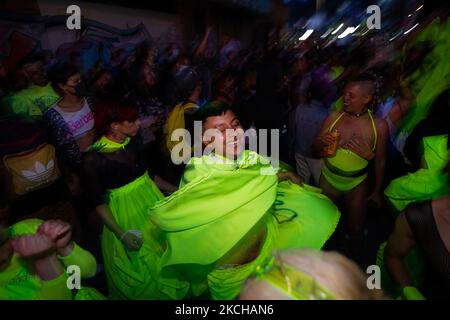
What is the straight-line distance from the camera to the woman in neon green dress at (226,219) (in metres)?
1.21

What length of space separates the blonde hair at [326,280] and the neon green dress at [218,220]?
1.42 feet

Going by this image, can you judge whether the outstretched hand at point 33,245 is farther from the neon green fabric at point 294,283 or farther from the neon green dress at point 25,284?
the neon green fabric at point 294,283

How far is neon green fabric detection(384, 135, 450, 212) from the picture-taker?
1445mm

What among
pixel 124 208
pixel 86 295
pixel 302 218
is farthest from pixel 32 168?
pixel 302 218

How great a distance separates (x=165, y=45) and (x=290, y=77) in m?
2.10

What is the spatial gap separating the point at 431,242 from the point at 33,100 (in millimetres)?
2587

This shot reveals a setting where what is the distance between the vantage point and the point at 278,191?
63.8 inches

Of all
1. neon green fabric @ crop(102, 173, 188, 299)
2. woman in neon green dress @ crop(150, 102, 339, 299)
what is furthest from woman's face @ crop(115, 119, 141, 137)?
woman in neon green dress @ crop(150, 102, 339, 299)

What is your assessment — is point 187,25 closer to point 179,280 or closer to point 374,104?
point 374,104

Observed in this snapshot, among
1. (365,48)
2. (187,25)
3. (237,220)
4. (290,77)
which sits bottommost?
(237,220)

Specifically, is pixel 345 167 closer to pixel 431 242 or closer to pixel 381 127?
pixel 381 127

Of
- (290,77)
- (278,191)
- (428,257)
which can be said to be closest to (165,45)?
(290,77)

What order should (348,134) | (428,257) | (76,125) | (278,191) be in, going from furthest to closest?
(76,125) → (348,134) → (278,191) → (428,257)

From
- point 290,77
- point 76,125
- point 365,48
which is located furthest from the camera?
point 290,77
